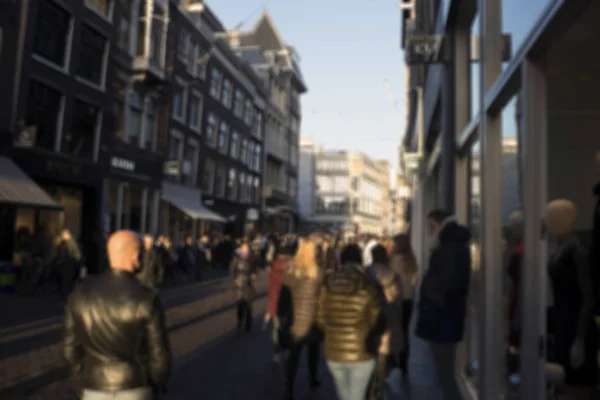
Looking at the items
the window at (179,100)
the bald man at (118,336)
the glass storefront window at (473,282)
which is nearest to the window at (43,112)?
the window at (179,100)

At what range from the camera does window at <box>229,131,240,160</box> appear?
3877cm

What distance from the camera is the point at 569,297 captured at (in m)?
3.75

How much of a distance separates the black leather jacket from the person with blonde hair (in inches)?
112

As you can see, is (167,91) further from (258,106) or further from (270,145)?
(270,145)

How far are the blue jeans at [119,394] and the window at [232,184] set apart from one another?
3530 cm

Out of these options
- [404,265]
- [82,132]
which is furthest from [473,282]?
[82,132]

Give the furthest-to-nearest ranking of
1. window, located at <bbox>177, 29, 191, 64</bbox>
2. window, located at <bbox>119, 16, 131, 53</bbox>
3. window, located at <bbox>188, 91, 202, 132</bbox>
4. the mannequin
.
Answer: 1. window, located at <bbox>188, 91, 202, 132</bbox>
2. window, located at <bbox>177, 29, 191, 64</bbox>
3. window, located at <bbox>119, 16, 131, 53</bbox>
4. the mannequin

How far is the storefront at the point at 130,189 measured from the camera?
896 inches

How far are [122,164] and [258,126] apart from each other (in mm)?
22666

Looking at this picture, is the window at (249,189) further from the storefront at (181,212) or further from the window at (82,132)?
the window at (82,132)

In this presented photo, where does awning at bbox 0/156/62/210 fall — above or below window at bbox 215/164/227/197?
below

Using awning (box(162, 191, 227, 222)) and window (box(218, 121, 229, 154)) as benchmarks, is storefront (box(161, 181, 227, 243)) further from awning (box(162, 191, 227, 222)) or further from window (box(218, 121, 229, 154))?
window (box(218, 121, 229, 154))

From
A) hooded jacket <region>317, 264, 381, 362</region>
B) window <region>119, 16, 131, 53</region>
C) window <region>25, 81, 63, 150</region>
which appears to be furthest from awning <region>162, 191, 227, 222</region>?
hooded jacket <region>317, 264, 381, 362</region>

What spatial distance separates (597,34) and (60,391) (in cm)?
609
